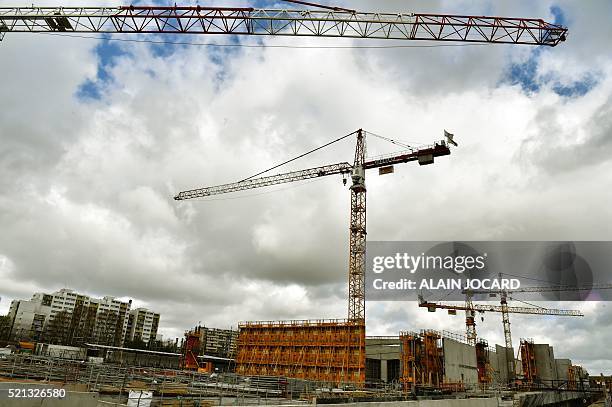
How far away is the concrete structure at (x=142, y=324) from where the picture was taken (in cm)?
17888

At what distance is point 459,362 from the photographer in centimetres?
4956

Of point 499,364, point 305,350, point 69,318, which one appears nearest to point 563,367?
point 499,364

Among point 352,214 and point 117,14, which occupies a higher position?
point 117,14

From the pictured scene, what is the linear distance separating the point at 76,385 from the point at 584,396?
82.6 metres

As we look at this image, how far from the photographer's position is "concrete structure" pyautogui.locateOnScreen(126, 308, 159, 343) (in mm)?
178875

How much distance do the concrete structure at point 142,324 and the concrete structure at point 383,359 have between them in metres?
148

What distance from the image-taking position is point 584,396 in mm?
73375

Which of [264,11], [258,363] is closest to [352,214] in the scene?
[258,363]

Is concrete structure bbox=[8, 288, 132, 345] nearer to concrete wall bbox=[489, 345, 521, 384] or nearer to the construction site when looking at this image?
the construction site

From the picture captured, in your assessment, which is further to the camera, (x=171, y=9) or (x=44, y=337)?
(x=44, y=337)

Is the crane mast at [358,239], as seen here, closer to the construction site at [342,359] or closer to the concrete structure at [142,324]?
the construction site at [342,359]

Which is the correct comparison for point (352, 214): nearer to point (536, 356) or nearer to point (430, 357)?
point (430, 357)

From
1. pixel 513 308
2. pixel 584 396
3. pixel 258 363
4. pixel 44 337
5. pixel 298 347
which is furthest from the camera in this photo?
pixel 44 337

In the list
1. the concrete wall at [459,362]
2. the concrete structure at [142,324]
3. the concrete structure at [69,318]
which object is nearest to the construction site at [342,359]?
the concrete wall at [459,362]
